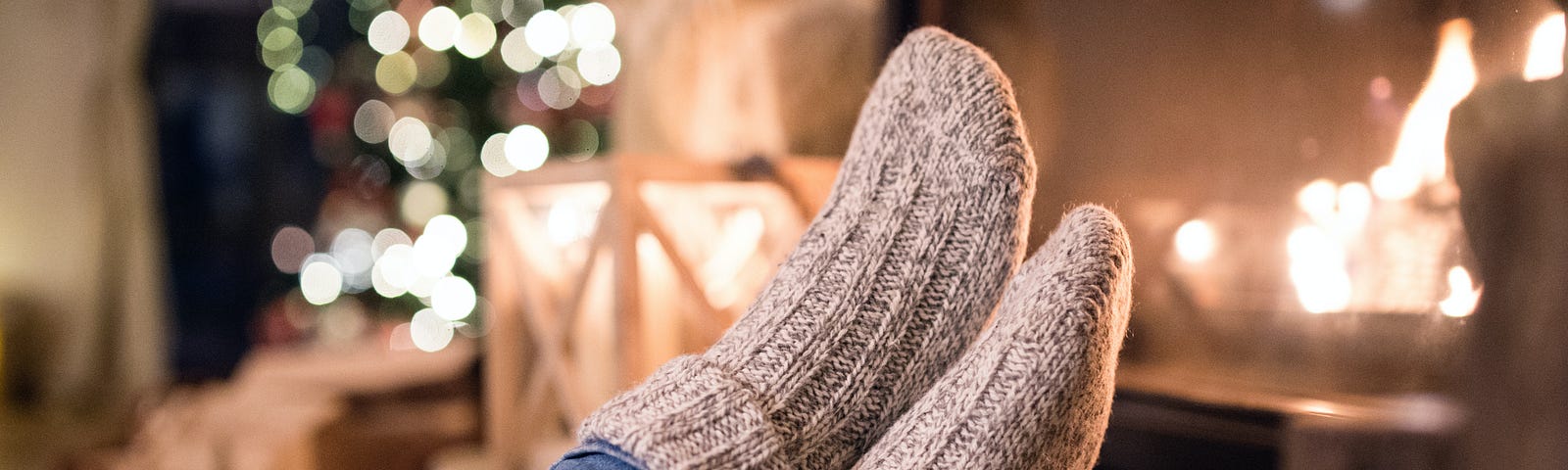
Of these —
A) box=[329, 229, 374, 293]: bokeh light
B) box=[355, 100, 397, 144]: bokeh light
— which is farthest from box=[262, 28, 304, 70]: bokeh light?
box=[329, 229, 374, 293]: bokeh light

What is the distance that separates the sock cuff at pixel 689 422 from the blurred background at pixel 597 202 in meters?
0.36

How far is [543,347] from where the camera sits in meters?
1.00

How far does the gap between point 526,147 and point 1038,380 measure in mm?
1631

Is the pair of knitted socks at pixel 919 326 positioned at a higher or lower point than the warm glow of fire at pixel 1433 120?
lower

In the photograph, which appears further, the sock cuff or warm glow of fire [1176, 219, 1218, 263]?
warm glow of fire [1176, 219, 1218, 263]

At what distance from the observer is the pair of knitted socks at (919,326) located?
460 millimetres

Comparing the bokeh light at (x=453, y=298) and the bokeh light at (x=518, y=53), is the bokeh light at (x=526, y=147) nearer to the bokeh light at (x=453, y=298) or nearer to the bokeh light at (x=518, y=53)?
the bokeh light at (x=518, y=53)

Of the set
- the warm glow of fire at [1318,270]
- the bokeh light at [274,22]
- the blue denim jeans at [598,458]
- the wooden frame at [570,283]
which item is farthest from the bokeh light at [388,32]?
the warm glow of fire at [1318,270]

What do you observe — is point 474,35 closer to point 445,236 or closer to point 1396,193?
point 445,236

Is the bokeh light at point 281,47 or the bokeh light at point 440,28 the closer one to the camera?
the bokeh light at point 440,28

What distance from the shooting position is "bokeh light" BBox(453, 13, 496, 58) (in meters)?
1.86

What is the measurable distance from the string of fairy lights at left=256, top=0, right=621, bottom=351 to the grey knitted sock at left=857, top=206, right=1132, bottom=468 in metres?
1.45

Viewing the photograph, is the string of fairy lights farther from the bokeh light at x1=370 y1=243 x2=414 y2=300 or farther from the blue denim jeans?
the blue denim jeans

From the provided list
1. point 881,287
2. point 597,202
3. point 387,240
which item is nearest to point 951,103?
point 881,287
